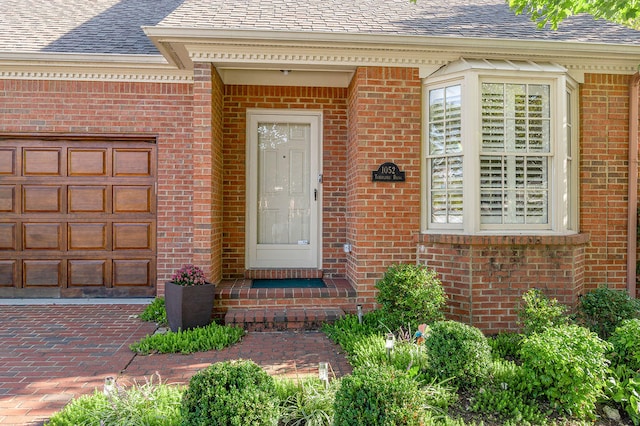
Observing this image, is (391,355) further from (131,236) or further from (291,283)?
(131,236)

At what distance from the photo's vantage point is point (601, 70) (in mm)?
5387

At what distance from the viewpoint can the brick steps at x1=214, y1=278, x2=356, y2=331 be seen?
4879 millimetres

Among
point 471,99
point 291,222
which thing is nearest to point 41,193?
point 291,222

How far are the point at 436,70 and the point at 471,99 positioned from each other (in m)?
0.65

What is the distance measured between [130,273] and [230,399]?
442 cm

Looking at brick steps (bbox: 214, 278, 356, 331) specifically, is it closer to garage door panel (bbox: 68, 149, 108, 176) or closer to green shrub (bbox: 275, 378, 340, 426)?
green shrub (bbox: 275, 378, 340, 426)

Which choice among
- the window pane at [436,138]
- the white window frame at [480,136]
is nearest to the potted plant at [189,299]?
the white window frame at [480,136]

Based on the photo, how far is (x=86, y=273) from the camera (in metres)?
6.06

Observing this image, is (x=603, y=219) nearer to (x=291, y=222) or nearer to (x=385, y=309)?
(x=385, y=309)

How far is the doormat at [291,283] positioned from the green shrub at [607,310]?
3081 mm

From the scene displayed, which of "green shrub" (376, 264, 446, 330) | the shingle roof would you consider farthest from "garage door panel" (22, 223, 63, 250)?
"green shrub" (376, 264, 446, 330)

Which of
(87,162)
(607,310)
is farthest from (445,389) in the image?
(87,162)

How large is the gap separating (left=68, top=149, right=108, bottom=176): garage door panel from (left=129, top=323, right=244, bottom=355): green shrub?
9.73 feet

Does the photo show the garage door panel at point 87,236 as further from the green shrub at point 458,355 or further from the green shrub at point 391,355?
the green shrub at point 458,355
